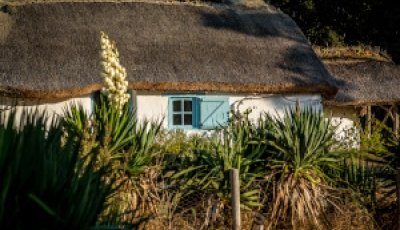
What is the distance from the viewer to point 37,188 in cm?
490

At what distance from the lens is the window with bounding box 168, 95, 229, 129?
18188 millimetres

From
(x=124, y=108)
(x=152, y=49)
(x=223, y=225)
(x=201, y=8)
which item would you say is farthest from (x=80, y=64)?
(x=223, y=225)

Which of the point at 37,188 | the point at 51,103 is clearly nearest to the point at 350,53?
the point at 51,103

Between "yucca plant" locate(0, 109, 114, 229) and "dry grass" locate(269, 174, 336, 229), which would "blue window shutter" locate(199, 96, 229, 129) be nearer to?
"dry grass" locate(269, 174, 336, 229)

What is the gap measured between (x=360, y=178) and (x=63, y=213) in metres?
5.94

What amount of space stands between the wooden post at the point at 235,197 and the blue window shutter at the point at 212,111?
9.50 meters

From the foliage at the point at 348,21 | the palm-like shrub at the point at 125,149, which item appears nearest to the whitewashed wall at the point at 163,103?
the palm-like shrub at the point at 125,149

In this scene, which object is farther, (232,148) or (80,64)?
(80,64)

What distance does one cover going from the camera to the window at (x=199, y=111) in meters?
18.2

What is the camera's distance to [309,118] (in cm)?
1031

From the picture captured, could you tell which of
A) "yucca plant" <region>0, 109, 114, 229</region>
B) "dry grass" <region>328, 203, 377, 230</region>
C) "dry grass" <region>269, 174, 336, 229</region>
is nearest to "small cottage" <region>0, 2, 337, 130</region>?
"dry grass" <region>269, 174, 336, 229</region>

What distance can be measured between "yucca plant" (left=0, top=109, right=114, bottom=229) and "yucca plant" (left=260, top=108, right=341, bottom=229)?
463 cm

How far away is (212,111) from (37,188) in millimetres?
13392

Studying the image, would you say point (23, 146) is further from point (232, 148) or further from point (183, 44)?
point (183, 44)
